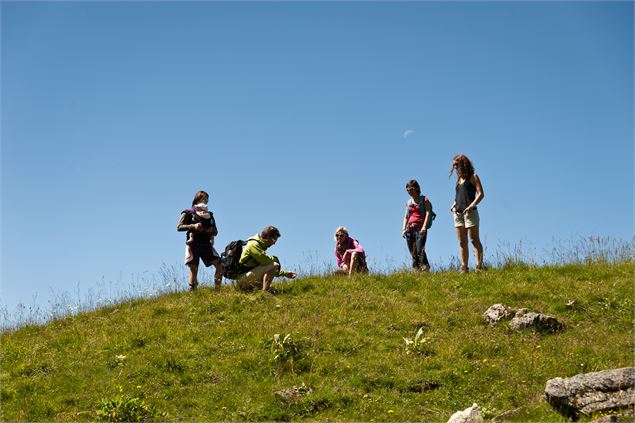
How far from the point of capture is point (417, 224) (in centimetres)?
1803

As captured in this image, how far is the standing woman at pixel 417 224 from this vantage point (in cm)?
1800

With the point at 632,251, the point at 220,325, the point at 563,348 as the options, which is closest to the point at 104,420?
the point at 220,325

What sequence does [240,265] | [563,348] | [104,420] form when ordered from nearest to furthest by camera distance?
[104,420] < [563,348] < [240,265]

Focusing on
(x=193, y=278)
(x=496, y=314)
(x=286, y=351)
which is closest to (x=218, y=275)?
(x=193, y=278)

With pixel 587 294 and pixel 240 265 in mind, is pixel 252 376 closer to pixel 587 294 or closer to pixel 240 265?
pixel 240 265

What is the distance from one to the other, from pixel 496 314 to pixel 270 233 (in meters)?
5.46

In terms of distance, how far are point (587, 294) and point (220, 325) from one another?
7669 mm

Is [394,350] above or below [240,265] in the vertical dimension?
below

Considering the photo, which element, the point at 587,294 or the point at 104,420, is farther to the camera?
the point at 587,294

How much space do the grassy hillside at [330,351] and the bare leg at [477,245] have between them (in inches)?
16.7

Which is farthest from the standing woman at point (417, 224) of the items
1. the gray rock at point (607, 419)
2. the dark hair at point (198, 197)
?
the gray rock at point (607, 419)

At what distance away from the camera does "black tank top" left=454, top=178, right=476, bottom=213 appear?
17.2 meters

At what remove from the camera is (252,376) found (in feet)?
42.1

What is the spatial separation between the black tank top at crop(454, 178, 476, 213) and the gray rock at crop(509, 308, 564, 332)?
3.94 meters
